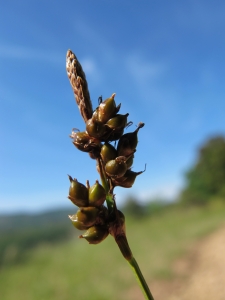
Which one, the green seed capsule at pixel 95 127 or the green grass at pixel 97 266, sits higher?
the green grass at pixel 97 266

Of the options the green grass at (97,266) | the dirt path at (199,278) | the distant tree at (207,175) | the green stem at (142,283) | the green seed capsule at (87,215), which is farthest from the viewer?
the distant tree at (207,175)

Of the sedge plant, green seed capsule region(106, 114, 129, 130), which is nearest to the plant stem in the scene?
the sedge plant

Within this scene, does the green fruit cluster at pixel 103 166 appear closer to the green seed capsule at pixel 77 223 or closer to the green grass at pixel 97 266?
the green seed capsule at pixel 77 223

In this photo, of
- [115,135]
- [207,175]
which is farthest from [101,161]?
[207,175]


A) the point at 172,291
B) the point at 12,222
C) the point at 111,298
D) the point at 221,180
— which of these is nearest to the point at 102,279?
the point at 111,298

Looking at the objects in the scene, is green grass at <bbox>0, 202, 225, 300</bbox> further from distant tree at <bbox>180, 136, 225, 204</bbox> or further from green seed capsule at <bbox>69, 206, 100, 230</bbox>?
green seed capsule at <bbox>69, 206, 100, 230</bbox>

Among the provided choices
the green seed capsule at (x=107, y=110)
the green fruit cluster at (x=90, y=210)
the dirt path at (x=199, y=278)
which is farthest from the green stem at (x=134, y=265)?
the dirt path at (x=199, y=278)

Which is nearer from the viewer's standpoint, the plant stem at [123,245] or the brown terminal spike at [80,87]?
the plant stem at [123,245]

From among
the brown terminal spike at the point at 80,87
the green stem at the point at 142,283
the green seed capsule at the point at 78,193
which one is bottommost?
the green stem at the point at 142,283

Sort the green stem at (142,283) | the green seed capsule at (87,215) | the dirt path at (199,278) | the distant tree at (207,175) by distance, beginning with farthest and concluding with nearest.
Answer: the distant tree at (207,175), the dirt path at (199,278), the green seed capsule at (87,215), the green stem at (142,283)
